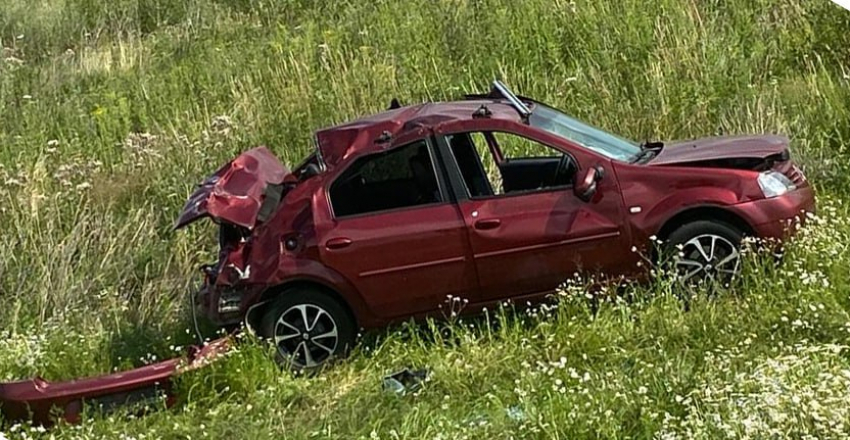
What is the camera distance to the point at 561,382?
691cm

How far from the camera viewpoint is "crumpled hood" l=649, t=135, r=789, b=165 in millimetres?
8383

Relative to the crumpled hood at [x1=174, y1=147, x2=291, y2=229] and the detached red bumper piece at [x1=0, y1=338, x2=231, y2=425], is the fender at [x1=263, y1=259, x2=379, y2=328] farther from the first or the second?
the detached red bumper piece at [x1=0, y1=338, x2=231, y2=425]

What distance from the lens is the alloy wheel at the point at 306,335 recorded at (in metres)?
8.61

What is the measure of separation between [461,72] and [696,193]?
5995 millimetres

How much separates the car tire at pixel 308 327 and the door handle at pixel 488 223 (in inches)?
47.7

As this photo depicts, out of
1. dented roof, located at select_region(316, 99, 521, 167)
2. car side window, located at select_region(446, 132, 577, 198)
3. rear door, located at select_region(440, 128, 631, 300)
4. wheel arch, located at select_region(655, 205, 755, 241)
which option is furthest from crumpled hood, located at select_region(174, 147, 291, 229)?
wheel arch, located at select_region(655, 205, 755, 241)

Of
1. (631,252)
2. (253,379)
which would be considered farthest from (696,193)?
(253,379)

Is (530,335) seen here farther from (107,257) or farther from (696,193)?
(107,257)

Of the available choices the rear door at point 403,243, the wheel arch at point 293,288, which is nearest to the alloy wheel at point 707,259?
the rear door at point 403,243

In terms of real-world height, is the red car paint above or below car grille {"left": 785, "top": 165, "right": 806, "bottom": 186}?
below

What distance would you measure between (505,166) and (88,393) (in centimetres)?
373

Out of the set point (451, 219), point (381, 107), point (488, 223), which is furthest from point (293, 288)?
point (381, 107)

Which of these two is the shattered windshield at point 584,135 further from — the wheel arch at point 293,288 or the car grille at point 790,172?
the wheel arch at point 293,288

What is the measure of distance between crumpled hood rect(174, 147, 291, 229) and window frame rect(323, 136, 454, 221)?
49cm
